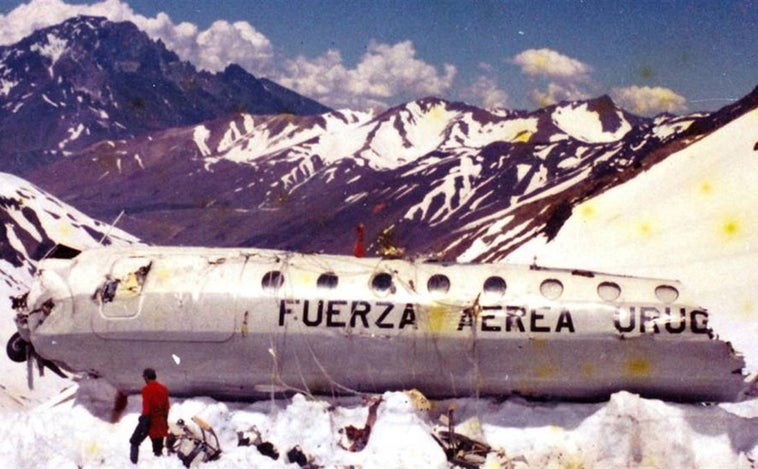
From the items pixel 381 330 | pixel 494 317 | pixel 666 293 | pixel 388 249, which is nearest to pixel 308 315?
pixel 381 330

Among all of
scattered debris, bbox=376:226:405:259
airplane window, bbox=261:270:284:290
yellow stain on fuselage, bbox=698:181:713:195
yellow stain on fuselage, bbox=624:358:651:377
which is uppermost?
yellow stain on fuselage, bbox=698:181:713:195

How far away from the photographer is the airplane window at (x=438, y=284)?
1772cm

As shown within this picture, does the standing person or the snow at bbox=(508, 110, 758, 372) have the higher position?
the snow at bbox=(508, 110, 758, 372)

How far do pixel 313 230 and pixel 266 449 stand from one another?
575 feet

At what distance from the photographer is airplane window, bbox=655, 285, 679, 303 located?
679 inches

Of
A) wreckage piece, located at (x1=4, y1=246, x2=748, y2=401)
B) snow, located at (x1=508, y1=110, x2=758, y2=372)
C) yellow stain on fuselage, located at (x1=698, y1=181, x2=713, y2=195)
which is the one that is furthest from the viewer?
yellow stain on fuselage, located at (x1=698, y1=181, x2=713, y2=195)

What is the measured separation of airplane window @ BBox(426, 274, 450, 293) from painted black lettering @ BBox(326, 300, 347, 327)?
Answer: 2.27 m

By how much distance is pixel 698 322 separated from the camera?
55.2ft

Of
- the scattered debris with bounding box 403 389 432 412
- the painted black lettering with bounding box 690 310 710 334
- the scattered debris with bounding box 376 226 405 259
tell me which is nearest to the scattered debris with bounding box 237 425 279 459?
the scattered debris with bounding box 403 389 432 412

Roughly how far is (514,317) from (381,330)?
339cm

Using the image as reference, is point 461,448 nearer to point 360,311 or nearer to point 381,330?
point 381,330

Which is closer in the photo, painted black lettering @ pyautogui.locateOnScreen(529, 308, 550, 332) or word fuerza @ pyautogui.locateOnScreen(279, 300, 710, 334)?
word fuerza @ pyautogui.locateOnScreen(279, 300, 710, 334)

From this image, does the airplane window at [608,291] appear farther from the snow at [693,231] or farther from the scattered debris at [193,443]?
the scattered debris at [193,443]

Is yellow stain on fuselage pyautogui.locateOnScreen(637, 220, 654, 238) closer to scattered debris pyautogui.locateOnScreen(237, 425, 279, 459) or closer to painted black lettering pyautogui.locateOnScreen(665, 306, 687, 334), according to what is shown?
painted black lettering pyautogui.locateOnScreen(665, 306, 687, 334)
